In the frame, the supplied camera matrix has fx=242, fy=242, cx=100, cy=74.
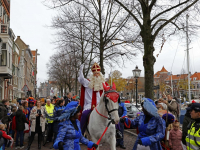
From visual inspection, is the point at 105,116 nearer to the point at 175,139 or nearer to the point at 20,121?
the point at 175,139

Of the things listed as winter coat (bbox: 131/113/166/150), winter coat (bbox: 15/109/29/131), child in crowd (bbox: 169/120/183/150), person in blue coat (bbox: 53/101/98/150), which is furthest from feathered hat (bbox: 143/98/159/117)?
winter coat (bbox: 15/109/29/131)

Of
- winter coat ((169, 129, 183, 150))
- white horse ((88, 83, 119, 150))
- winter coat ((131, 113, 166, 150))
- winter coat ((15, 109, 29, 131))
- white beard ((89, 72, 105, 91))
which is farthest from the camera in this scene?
winter coat ((15, 109, 29, 131))

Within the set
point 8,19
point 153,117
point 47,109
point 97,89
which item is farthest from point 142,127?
point 8,19

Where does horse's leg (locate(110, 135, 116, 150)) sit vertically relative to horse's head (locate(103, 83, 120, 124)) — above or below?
below

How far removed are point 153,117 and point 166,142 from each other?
152 centimetres

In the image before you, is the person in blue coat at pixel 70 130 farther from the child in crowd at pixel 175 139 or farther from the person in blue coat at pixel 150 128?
the child in crowd at pixel 175 139

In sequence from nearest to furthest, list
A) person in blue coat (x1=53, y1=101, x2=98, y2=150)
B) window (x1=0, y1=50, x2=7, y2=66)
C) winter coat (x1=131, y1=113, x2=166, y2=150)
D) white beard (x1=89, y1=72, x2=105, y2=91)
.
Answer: winter coat (x1=131, y1=113, x2=166, y2=150) → person in blue coat (x1=53, y1=101, x2=98, y2=150) → white beard (x1=89, y1=72, x2=105, y2=91) → window (x1=0, y1=50, x2=7, y2=66)

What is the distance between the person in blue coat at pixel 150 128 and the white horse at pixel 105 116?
0.76m

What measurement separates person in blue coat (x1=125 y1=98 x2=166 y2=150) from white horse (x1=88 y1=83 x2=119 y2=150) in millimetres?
757

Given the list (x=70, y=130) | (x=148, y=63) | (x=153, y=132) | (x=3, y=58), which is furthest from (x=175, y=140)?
(x=3, y=58)

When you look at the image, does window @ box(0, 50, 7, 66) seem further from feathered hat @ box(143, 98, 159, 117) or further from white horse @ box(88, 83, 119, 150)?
feathered hat @ box(143, 98, 159, 117)

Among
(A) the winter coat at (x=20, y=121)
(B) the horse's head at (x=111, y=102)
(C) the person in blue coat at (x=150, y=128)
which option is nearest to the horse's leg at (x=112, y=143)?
(B) the horse's head at (x=111, y=102)

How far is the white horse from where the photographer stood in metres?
5.50

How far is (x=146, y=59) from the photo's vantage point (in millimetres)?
11883
